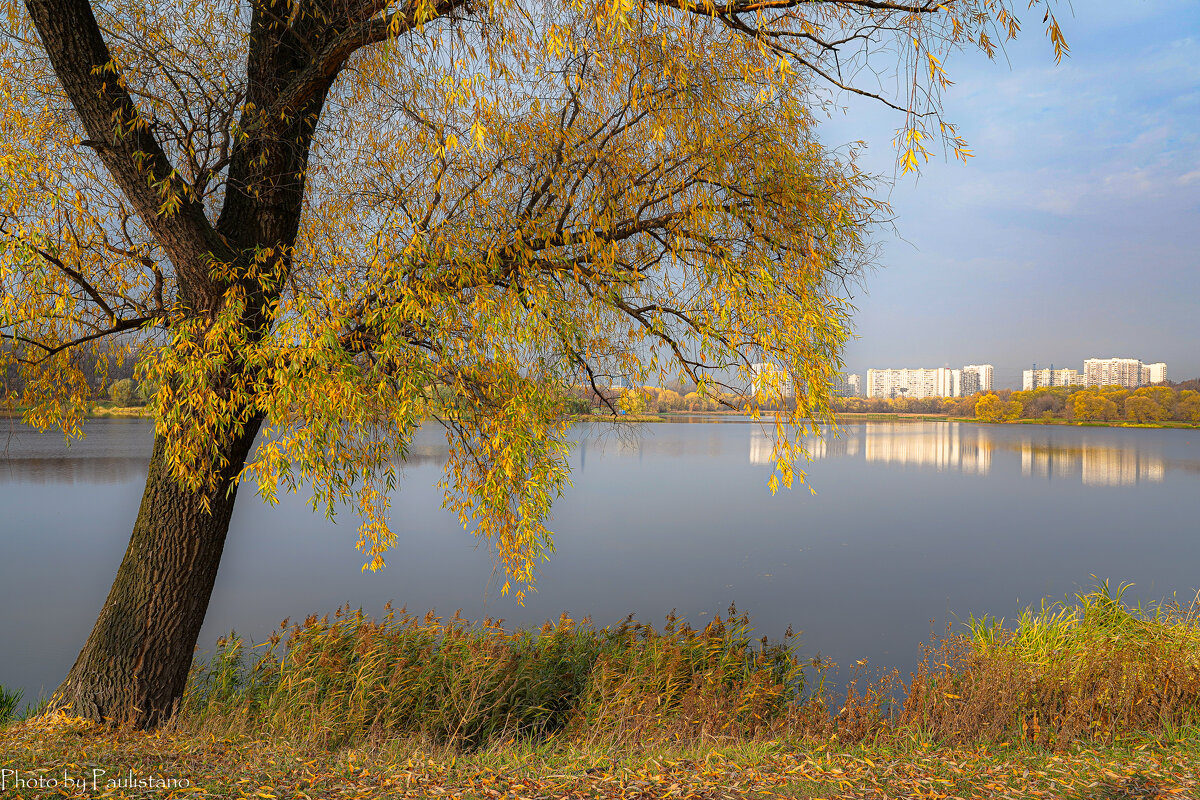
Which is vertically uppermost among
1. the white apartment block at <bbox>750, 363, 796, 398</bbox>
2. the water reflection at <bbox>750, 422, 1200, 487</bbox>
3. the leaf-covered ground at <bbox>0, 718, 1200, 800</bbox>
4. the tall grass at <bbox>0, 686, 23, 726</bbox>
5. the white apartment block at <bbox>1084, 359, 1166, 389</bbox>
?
the white apartment block at <bbox>1084, 359, 1166, 389</bbox>

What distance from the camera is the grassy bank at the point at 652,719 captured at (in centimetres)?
300

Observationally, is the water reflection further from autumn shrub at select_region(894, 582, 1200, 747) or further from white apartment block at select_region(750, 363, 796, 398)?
white apartment block at select_region(750, 363, 796, 398)

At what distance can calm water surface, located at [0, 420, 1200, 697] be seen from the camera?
29.0 feet

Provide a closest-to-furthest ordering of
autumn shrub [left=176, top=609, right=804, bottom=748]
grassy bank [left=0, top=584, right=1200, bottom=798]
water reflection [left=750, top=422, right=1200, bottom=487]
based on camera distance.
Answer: grassy bank [left=0, top=584, right=1200, bottom=798] → autumn shrub [left=176, top=609, right=804, bottom=748] → water reflection [left=750, top=422, right=1200, bottom=487]

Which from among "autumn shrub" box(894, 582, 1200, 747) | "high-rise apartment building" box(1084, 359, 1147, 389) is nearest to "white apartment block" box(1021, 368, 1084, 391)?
"high-rise apartment building" box(1084, 359, 1147, 389)

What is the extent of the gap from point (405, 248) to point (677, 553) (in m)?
9.96

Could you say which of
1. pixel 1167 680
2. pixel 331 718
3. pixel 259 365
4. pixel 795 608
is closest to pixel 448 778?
pixel 331 718

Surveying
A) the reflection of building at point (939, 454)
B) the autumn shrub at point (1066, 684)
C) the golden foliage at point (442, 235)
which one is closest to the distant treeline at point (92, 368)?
the golden foliage at point (442, 235)

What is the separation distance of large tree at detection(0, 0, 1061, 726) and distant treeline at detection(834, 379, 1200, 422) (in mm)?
37423

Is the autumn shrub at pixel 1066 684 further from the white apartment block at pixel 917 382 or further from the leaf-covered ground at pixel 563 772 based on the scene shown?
the white apartment block at pixel 917 382

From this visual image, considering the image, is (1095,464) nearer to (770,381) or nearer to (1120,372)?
(770,381)

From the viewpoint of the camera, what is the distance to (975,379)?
240 feet

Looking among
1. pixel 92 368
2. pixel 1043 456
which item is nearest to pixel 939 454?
pixel 1043 456

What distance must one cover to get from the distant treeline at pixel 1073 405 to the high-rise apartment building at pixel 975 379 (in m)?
8.36
